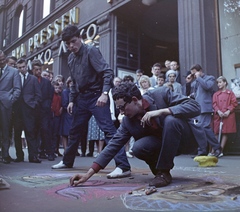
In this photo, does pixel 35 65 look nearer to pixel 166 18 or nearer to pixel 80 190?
pixel 80 190

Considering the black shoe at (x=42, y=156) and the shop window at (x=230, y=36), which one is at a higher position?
the shop window at (x=230, y=36)

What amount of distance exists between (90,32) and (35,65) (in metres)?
5.34

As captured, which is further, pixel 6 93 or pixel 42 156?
pixel 42 156

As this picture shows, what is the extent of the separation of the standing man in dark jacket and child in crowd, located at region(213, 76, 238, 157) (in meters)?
3.36

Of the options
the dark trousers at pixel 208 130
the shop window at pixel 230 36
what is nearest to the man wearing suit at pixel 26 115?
the dark trousers at pixel 208 130

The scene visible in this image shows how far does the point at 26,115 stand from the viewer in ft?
→ 17.7

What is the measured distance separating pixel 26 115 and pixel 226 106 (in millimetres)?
3861

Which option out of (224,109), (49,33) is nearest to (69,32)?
(224,109)

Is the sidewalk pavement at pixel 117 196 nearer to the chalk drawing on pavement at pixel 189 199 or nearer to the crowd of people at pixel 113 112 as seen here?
the chalk drawing on pavement at pixel 189 199

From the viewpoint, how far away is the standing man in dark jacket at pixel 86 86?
149 inches

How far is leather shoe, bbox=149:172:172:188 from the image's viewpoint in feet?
8.60

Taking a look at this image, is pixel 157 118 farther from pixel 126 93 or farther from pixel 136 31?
pixel 136 31

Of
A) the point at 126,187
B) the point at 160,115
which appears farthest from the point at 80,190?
the point at 160,115

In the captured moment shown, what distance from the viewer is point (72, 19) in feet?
39.2
